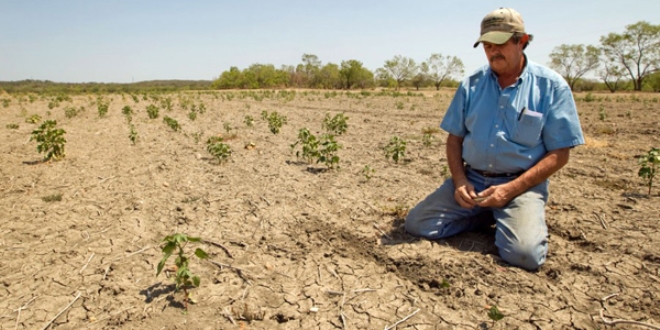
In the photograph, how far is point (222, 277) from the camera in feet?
9.09

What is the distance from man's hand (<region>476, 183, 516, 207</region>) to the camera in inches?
111

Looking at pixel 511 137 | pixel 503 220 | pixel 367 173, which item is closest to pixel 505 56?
pixel 511 137

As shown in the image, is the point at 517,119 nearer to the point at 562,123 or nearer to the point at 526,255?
the point at 562,123

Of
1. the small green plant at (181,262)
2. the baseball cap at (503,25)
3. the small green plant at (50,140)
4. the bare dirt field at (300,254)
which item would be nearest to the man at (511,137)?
the baseball cap at (503,25)

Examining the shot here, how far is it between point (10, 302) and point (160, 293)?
91 centimetres

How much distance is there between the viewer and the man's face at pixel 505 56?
2.78m

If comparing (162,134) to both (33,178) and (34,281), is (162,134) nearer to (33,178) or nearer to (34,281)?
(33,178)

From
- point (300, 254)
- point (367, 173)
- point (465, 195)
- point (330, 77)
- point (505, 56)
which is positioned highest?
point (330, 77)

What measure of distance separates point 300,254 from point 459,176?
4.48 ft

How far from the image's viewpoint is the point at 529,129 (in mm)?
2785

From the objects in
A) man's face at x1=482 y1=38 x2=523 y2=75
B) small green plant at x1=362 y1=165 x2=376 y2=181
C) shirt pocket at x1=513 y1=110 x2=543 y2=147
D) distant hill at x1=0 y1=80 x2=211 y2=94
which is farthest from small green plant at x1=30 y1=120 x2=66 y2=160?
distant hill at x1=0 y1=80 x2=211 y2=94

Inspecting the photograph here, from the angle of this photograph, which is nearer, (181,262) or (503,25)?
(181,262)

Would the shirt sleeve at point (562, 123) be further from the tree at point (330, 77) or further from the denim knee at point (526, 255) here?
the tree at point (330, 77)

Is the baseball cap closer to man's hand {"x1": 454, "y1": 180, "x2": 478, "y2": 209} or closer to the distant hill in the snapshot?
man's hand {"x1": 454, "y1": 180, "x2": 478, "y2": 209}
